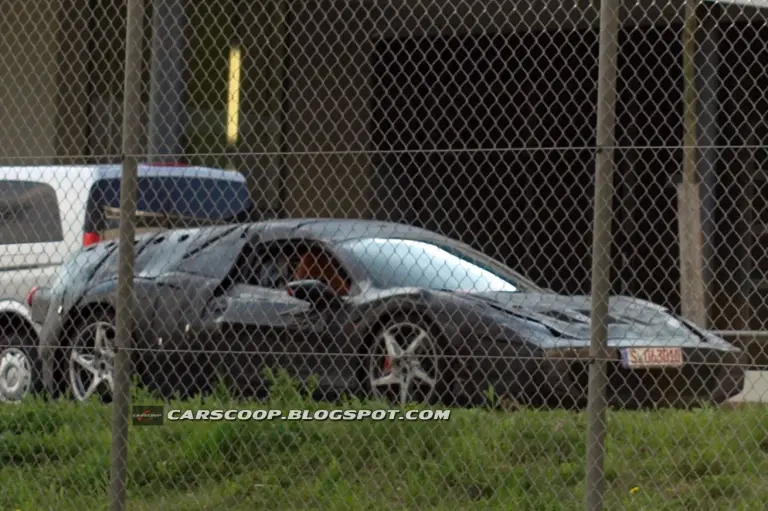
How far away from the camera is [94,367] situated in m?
7.51

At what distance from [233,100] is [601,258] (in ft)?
23.2

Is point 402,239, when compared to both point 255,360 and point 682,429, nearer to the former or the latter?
point 255,360

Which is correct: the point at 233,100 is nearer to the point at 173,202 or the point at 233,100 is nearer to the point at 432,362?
the point at 173,202

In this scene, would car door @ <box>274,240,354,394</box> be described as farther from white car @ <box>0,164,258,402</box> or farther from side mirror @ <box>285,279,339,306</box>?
white car @ <box>0,164,258,402</box>

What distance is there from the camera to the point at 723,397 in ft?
23.5

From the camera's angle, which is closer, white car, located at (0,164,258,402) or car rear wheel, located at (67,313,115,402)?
Result: car rear wheel, located at (67,313,115,402)

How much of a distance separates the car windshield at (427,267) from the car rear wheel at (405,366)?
1.11ft

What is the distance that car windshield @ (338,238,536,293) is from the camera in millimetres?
7570

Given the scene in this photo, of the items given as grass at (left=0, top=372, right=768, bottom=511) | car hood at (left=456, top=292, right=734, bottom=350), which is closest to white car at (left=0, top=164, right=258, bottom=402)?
grass at (left=0, top=372, right=768, bottom=511)

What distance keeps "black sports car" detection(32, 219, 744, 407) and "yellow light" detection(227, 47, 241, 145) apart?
9.82 feet

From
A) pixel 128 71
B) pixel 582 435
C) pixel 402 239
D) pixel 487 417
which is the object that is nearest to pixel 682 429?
pixel 582 435

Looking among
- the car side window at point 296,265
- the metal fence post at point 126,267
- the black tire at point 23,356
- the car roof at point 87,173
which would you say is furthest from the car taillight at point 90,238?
the metal fence post at point 126,267

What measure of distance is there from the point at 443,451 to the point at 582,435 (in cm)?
64

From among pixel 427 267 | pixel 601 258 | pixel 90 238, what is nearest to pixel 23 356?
pixel 90 238
